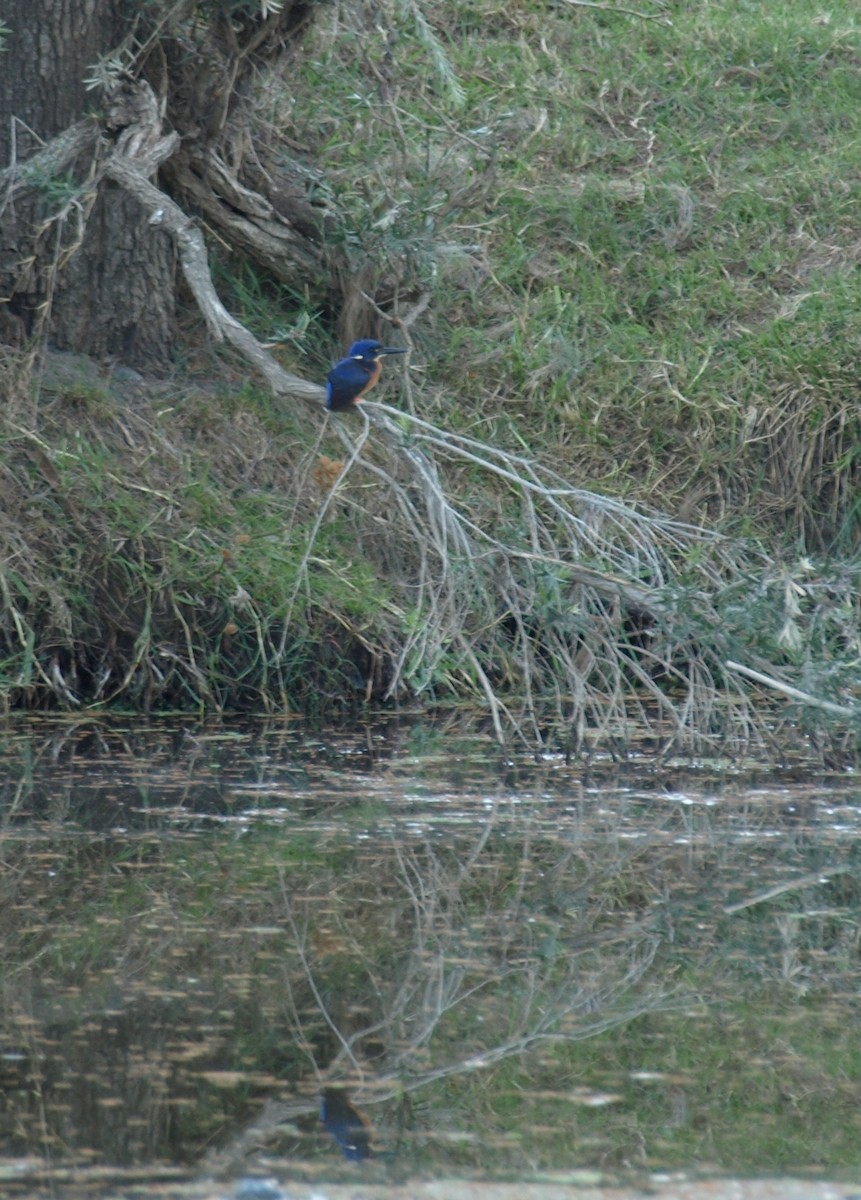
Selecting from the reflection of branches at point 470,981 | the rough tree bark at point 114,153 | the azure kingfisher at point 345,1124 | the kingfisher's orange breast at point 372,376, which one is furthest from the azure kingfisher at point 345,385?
the azure kingfisher at point 345,1124

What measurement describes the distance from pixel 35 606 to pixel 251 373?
1611 millimetres

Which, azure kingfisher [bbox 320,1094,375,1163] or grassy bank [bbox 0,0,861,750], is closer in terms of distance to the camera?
azure kingfisher [bbox 320,1094,375,1163]

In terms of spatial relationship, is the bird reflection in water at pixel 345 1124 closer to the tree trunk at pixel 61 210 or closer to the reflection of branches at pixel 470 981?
the reflection of branches at pixel 470 981

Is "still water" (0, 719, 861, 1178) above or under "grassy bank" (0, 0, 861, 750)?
under

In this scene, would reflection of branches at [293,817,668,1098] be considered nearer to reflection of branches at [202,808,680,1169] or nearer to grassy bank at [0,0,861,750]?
reflection of branches at [202,808,680,1169]

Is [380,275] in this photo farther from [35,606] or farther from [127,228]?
[35,606]

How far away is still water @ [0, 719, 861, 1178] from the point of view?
2824mm

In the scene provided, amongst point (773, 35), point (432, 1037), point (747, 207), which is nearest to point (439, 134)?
point (747, 207)

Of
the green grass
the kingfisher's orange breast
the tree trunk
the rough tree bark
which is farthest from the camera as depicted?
the green grass

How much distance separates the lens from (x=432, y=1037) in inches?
128

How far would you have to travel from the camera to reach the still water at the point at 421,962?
2.82 meters

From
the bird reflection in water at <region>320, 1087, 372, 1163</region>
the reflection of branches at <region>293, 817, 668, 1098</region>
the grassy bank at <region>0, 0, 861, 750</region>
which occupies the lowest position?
the reflection of branches at <region>293, 817, 668, 1098</region>

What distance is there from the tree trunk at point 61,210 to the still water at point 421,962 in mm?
1958

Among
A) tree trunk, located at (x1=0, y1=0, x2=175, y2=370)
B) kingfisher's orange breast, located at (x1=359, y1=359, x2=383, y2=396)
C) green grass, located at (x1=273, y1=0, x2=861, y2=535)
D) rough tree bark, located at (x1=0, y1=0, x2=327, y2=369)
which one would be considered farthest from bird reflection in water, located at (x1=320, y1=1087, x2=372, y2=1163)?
green grass, located at (x1=273, y1=0, x2=861, y2=535)
